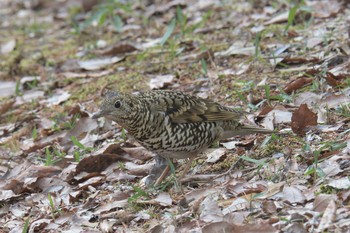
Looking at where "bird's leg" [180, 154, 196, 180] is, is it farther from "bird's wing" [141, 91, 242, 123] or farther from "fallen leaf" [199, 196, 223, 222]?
"fallen leaf" [199, 196, 223, 222]

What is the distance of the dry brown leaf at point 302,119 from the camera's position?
20.6 ft

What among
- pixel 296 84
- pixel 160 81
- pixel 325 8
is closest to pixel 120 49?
pixel 160 81

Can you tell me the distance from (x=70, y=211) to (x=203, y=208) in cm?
131

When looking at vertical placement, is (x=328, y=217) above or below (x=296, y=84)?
above

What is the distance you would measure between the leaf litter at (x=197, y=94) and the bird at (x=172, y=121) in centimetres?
22

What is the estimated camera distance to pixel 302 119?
6.32m

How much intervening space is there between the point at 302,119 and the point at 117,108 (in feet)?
5.30

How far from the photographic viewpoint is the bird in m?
5.84

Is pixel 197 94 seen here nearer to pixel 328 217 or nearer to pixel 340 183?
pixel 340 183

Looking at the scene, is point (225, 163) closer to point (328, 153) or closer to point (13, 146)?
point (328, 153)

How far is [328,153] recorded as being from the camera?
5.59m

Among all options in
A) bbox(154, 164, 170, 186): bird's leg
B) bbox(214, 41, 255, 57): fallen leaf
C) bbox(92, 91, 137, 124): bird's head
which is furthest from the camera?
bbox(214, 41, 255, 57): fallen leaf

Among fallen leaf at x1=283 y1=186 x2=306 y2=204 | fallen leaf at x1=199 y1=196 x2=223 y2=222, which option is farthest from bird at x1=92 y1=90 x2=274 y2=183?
fallen leaf at x1=283 y1=186 x2=306 y2=204

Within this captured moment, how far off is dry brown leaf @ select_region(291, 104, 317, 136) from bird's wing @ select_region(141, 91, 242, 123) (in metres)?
0.47
